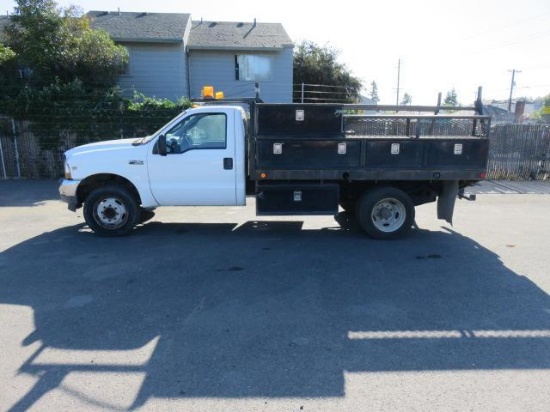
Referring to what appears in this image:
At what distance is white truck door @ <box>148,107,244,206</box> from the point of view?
707 cm

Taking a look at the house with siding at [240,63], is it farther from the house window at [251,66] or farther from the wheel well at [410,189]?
the wheel well at [410,189]

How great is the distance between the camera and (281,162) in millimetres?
6988

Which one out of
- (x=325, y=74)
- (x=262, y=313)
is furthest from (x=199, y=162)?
(x=325, y=74)

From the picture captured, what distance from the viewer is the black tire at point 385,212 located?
23.6 feet

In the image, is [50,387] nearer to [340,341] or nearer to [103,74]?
[340,341]

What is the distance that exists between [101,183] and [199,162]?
1.80 meters

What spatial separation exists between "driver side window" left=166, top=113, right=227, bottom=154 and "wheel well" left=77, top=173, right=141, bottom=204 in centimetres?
95

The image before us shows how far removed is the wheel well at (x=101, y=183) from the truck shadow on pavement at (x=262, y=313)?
891mm

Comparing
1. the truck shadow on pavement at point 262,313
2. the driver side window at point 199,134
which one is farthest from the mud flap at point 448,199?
the driver side window at point 199,134

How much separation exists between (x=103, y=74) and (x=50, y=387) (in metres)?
16.2

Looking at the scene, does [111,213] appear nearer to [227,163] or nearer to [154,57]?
[227,163]

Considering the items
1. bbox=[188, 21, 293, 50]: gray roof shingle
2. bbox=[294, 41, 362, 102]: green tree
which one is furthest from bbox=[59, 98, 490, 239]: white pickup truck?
bbox=[294, 41, 362, 102]: green tree

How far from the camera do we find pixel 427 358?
360 cm

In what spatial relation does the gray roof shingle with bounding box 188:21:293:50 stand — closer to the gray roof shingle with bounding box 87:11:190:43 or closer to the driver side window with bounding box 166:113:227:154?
the gray roof shingle with bounding box 87:11:190:43
